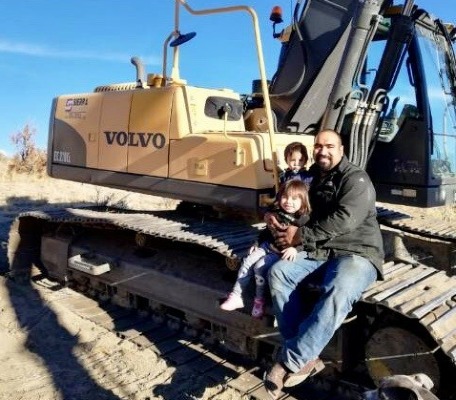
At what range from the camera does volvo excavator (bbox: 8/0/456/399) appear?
415 centimetres

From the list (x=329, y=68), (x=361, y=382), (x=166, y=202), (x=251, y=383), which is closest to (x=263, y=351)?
(x=251, y=383)

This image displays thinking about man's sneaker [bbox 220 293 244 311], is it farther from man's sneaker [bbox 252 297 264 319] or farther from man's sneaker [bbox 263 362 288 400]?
man's sneaker [bbox 263 362 288 400]

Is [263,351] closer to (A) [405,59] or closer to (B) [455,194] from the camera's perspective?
(B) [455,194]

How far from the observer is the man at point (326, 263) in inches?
122

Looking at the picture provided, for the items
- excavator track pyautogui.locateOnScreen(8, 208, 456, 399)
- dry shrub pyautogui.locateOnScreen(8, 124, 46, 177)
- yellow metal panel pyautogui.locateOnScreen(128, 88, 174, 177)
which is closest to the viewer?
excavator track pyautogui.locateOnScreen(8, 208, 456, 399)

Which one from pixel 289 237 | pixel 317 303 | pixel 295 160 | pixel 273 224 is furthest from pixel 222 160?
pixel 317 303

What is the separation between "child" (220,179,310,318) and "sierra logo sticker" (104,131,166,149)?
1542 millimetres

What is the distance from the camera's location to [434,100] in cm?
511

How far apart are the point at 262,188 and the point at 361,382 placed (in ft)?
5.25

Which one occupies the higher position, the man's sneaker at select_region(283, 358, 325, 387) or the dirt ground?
the man's sneaker at select_region(283, 358, 325, 387)

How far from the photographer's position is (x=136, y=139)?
490 cm

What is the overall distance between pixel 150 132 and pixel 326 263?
2.13m

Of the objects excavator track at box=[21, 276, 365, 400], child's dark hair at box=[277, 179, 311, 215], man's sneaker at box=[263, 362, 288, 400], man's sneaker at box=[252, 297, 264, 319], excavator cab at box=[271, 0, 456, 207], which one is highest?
excavator cab at box=[271, 0, 456, 207]

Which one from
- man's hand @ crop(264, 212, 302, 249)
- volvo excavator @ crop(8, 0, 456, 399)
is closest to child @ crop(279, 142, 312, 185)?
volvo excavator @ crop(8, 0, 456, 399)
